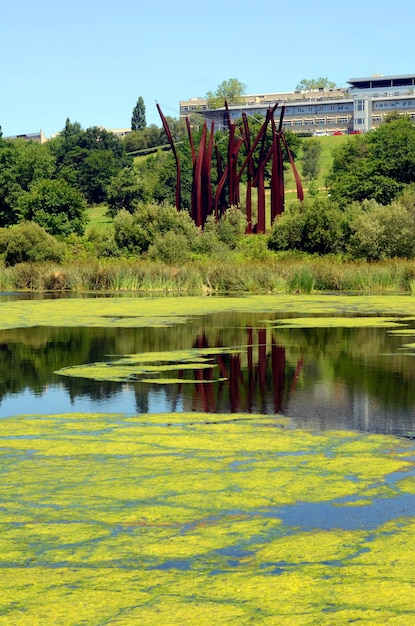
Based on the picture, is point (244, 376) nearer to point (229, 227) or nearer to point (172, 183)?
point (229, 227)

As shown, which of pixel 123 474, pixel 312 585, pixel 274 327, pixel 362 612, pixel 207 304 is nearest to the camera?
pixel 362 612

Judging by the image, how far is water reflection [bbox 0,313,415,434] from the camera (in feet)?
43.7

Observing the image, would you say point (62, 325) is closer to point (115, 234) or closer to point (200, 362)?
point (200, 362)

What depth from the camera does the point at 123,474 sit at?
9.61m

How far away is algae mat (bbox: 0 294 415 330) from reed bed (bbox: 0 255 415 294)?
11.1ft

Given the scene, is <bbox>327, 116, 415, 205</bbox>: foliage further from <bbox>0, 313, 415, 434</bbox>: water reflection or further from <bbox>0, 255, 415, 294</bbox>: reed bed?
<bbox>0, 313, 415, 434</bbox>: water reflection

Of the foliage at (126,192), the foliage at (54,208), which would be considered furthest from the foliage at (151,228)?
the foliage at (126,192)

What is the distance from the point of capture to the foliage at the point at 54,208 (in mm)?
75938

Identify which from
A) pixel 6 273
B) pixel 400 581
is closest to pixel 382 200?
pixel 6 273

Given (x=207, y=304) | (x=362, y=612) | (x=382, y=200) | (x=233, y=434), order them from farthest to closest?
(x=382, y=200), (x=207, y=304), (x=233, y=434), (x=362, y=612)

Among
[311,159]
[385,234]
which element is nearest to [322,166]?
[311,159]

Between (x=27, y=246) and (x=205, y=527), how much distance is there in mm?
48898

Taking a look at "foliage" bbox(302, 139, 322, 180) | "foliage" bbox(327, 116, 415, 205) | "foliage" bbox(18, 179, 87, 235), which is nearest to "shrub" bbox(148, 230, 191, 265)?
"foliage" bbox(18, 179, 87, 235)

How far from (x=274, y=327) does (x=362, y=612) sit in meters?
18.8
